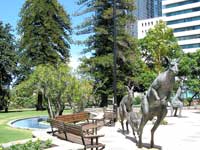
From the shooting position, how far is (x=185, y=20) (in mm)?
100125

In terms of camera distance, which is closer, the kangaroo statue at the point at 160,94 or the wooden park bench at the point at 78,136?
the kangaroo statue at the point at 160,94

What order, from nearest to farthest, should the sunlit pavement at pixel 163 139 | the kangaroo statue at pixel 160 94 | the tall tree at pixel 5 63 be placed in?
the kangaroo statue at pixel 160 94 < the sunlit pavement at pixel 163 139 < the tall tree at pixel 5 63

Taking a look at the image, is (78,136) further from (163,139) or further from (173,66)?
(173,66)

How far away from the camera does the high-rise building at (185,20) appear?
97175 millimetres

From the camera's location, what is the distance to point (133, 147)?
1163cm

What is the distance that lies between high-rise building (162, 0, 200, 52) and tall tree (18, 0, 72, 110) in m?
58.6

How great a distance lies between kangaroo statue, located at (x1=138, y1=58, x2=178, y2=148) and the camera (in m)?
9.68

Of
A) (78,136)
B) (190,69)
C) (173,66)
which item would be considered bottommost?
(78,136)

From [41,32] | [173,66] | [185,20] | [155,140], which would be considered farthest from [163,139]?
[185,20]

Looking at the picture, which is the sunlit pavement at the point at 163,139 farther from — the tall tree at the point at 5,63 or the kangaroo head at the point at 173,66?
the tall tree at the point at 5,63

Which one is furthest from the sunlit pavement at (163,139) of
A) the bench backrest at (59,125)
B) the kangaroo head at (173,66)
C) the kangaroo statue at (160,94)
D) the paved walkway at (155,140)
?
the kangaroo head at (173,66)

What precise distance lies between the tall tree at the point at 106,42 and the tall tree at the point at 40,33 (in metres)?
6.14

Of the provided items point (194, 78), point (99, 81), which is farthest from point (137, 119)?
point (194, 78)

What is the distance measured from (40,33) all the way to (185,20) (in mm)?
65689
